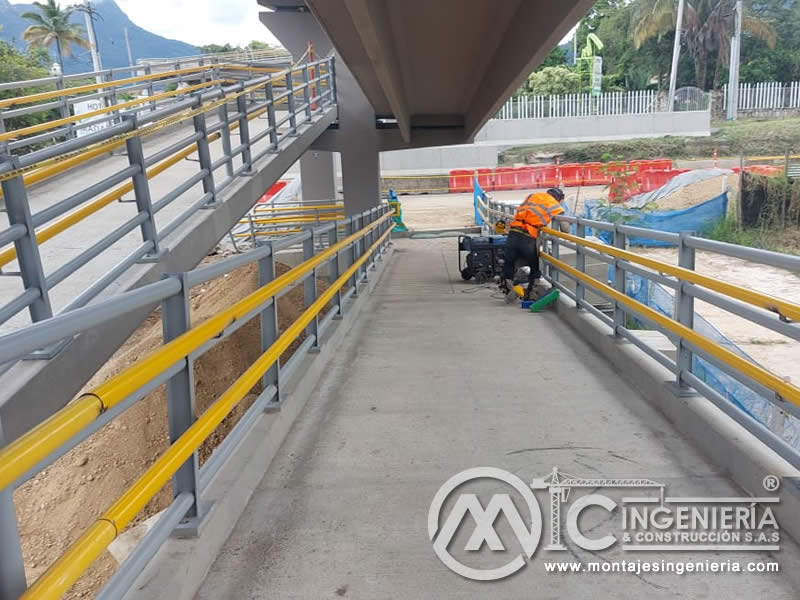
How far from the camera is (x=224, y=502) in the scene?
3076 mm

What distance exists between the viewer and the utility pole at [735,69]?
4562 cm

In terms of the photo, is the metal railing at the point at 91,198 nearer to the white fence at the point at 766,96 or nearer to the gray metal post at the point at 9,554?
the gray metal post at the point at 9,554

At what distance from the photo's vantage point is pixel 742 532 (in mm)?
3051

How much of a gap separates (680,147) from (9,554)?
144 feet

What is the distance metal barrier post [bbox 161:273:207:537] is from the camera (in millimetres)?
2736

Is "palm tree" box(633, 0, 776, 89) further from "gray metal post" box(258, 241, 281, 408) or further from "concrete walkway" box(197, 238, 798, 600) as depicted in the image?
"gray metal post" box(258, 241, 281, 408)

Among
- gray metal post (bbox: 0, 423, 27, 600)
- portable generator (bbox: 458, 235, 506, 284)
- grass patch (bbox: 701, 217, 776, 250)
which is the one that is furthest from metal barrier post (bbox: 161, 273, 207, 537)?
grass patch (bbox: 701, 217, 776, 250)

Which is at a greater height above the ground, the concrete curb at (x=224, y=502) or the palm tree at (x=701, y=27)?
the palm tree at (x=701, y=27)

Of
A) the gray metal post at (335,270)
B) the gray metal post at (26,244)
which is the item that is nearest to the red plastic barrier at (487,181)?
the gray metal post at (335,270)

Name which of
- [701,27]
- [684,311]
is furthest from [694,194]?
[701,27]

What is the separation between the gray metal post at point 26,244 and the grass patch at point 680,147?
38269 mm

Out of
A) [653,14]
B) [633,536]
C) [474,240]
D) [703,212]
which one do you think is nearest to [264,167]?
[474,240]

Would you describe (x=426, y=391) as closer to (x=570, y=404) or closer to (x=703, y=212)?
(x=570, y=404)

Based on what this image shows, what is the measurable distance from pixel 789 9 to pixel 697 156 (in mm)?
27103
